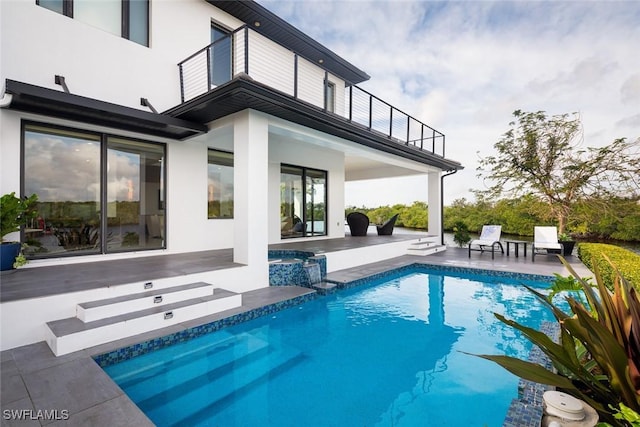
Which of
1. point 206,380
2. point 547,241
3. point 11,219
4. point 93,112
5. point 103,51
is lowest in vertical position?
point 206,380

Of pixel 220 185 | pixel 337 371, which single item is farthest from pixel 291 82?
pixel 337 371

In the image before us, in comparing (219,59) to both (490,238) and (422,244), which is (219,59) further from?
(490,238)

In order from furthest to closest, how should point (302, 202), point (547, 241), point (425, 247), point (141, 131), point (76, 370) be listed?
point (425, 247) → point (302, 202) → point (547, 241) → point (141, 131) → point (76, 370)

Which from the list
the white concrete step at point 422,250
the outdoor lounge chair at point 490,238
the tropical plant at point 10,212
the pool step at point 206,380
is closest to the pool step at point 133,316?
the pool step at point 206,380

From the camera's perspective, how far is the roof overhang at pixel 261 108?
5488 mm

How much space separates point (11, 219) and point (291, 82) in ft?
28.7

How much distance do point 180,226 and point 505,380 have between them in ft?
24.4

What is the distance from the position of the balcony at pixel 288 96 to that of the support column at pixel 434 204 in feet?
2.13

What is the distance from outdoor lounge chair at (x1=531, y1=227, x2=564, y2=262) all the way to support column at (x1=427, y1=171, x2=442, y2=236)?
391 centimetres

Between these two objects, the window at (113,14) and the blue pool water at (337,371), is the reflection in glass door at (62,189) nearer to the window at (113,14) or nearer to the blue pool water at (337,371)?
the window at (113,14)

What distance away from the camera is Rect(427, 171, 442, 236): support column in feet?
46.5

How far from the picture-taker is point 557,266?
9.04 metres

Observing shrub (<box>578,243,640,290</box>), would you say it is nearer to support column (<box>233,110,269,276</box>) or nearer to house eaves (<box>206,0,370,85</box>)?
support column (<box>233,110,269,276</box>)

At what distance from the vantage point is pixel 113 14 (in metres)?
6.92
